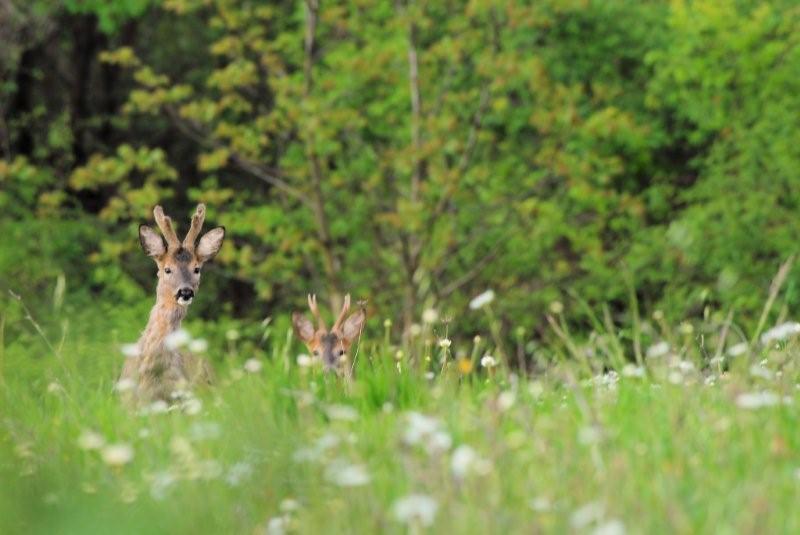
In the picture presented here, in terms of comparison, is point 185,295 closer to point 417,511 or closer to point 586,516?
point 417,511

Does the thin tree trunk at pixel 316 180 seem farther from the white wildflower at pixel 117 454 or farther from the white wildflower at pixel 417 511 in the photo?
the white wildflower at pixel 417 511

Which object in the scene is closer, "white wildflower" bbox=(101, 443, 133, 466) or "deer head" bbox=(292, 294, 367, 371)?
"white wildflower" bbox=(101, 443, 133, 466)

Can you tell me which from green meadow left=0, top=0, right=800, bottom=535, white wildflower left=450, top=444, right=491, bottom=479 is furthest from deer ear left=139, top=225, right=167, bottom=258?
green meadow left=0, top=0, right=800, bottom=535

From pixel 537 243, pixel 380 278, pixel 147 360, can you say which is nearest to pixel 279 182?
pixel 380 278

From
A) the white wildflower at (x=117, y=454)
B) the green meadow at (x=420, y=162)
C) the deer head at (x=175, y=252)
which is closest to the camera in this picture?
the white wildflower at (x=117, y=454)

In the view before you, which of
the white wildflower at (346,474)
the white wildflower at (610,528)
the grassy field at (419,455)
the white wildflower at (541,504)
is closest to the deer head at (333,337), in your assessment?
the grassy field at (419,455)

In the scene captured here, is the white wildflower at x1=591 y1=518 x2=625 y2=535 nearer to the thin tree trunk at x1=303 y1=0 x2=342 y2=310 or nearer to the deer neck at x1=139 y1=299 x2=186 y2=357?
the deer neck at x1=139 y1=299 x2=186 y2=357

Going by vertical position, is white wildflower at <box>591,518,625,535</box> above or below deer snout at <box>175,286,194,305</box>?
above

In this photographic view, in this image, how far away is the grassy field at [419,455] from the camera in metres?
4.60

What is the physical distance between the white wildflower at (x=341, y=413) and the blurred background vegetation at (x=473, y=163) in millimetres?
10790

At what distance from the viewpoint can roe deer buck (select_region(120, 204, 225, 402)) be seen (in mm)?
6793

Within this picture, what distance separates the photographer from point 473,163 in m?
20.1

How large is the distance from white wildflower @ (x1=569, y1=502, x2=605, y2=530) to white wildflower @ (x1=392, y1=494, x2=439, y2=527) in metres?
0.34

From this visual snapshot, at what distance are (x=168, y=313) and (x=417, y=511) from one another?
2943 mm
